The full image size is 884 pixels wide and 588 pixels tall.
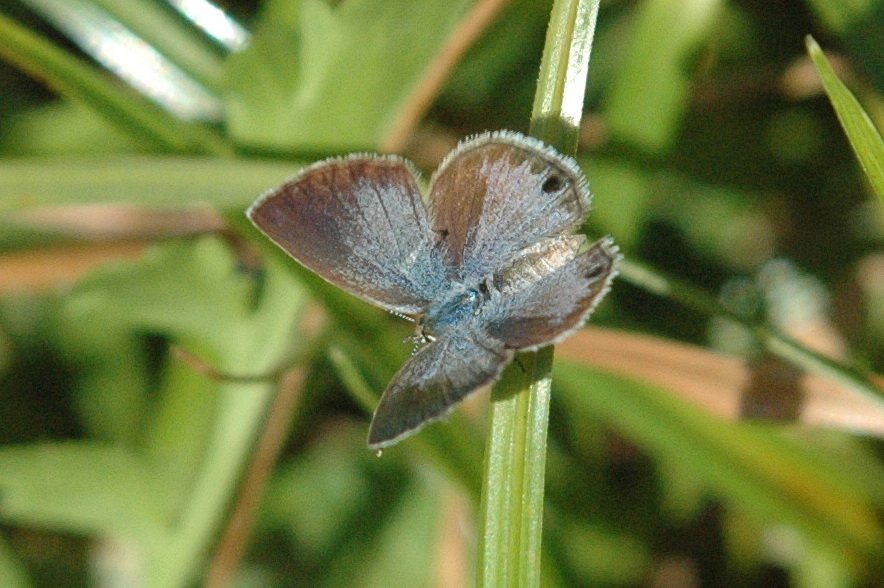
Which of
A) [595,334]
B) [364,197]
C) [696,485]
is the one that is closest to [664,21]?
[595,334]

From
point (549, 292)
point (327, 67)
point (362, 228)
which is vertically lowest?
point (549, 292)

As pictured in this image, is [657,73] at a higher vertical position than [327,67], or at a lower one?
higher

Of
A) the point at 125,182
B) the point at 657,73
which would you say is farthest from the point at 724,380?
the point at 125,182

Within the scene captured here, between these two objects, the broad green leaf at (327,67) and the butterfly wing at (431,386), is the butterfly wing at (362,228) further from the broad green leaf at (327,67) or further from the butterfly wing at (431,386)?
the broad green leaf at (327,67)

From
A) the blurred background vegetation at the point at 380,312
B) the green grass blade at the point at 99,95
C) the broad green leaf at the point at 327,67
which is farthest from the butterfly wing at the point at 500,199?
the green grass blade at the point at 99,95

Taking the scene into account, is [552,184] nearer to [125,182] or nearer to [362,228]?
[362,228]

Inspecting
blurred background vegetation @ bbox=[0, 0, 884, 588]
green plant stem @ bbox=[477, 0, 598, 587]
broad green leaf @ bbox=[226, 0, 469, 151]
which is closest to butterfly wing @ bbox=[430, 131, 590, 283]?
green plant stem @ bbox=[477, 0, 598, 587]

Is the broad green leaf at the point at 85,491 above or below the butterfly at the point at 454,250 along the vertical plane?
below
